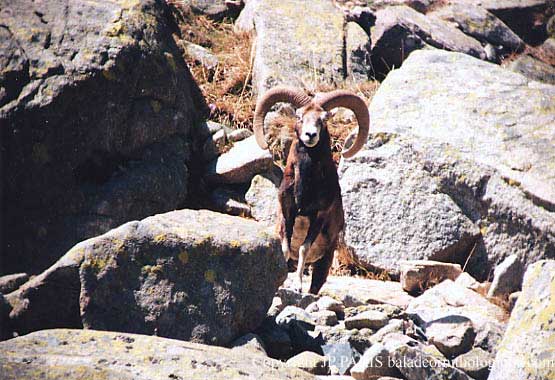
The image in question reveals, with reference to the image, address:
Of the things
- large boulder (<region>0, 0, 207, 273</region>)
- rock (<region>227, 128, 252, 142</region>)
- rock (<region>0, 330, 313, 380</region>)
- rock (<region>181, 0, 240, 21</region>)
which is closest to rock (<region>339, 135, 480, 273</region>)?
rock (<region>227, 128, 252, 142</region>)

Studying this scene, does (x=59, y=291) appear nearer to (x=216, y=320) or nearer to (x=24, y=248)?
(x=216, y=320)

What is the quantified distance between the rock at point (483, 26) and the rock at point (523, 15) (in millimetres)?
499

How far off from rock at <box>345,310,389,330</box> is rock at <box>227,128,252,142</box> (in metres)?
6.17

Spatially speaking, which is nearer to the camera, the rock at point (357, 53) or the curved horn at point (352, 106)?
the curved horn at point (352, 106)

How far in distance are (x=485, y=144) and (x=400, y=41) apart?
4.95 meters

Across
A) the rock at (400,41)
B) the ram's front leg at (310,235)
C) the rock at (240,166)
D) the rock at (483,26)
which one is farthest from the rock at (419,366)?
the rock at (483,26)

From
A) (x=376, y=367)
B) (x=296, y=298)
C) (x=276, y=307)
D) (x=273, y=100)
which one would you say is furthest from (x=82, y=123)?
(x=376, y=367)

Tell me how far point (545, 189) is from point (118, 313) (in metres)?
6.72

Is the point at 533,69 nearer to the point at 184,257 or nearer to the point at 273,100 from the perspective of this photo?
the point at 273,100

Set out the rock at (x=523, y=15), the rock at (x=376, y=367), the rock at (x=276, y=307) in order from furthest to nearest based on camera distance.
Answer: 1. the rock at (x=523, y=15)
2. the rock at (x=276, y=307)
3. the rock at (x=376, y=367)

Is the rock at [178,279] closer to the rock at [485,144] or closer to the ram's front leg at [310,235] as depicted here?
the ram's front leg at [310,235]

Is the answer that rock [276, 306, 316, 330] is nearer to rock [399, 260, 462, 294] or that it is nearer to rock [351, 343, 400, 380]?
rock [351, 343, 400, 380]

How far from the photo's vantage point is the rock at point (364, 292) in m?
9.44

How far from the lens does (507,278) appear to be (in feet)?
34.3
